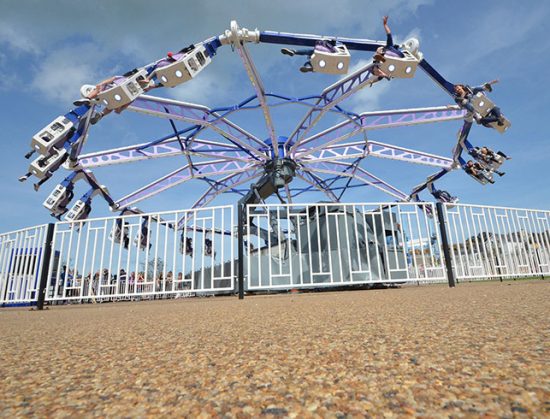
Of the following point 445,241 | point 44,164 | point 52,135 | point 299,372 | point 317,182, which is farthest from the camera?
point 317,182

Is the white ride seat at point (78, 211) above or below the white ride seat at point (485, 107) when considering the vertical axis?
below

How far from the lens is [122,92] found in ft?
23.7

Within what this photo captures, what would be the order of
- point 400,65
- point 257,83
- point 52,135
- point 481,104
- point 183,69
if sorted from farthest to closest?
Result: point 481,104
point 257,83
point 400,65
point 52,135
point 183,69

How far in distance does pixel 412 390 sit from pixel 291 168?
13412 mm

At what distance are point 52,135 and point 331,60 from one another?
23.4 ft

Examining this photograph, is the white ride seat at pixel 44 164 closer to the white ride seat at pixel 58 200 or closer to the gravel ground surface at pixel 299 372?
the white ride seat at pixel 58 200

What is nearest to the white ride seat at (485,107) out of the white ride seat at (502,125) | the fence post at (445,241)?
the white ride seat at (502,125)

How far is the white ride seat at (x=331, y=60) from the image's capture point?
7.25 meters

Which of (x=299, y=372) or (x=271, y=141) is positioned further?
(x=271, y=141)

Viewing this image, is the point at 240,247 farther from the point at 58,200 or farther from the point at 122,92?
the point at 58,200

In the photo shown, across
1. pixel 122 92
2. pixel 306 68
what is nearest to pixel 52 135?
pixel 122 92

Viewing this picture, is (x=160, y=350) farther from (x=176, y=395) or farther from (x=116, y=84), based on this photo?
(x=116, y=84)

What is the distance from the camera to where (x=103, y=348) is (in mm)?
1545

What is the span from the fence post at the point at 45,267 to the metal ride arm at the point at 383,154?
1087 centimetres
